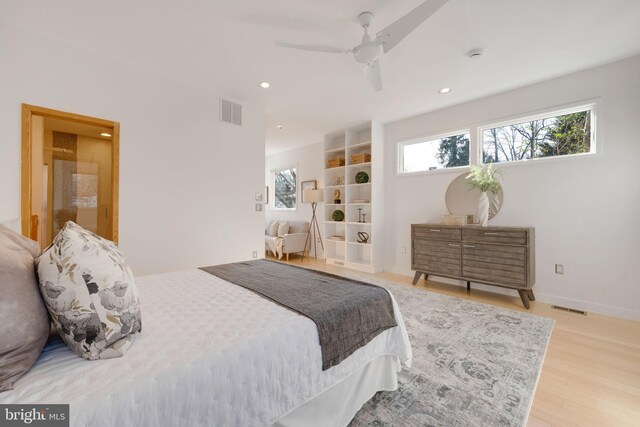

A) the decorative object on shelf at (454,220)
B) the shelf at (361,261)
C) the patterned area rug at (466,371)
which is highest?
the decorative object on shelf at (454,220)

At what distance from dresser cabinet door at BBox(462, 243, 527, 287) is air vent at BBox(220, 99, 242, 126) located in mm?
3539

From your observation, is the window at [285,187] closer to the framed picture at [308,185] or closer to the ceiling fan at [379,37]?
the framed picture at [308,185]

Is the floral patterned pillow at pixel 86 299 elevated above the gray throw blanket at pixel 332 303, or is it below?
above

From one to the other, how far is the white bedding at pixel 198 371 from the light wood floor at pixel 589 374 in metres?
1.19

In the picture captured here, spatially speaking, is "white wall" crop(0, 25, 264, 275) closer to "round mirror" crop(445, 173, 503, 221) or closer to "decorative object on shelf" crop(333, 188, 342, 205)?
"decorative object on shelf" crop(333, 188, 342, 205)

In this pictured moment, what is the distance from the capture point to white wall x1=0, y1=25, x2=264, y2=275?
2.32 meters

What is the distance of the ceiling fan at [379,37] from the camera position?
5.68 ft

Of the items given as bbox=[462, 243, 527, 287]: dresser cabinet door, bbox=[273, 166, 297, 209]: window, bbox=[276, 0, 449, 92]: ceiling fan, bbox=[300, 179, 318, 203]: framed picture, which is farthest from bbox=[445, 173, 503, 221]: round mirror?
bbox=[273, 166, 297, 209]: window

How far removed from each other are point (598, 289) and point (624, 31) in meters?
2.53

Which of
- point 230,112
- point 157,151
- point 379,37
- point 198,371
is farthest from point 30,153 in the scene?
point 379,37

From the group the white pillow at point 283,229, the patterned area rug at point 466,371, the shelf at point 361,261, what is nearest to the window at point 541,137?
the patterned area rug at point 466,371

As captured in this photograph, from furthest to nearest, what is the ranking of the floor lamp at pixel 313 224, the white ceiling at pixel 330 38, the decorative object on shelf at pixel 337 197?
the floor lamp at pixel 313 224 → the decorative object on shelf at pixel 337 197 → the white ceiling at pixel 330 38

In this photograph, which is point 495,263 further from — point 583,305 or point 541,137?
point 541,137

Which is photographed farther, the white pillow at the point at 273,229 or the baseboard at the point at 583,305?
the white pillow at the point at 273,229
